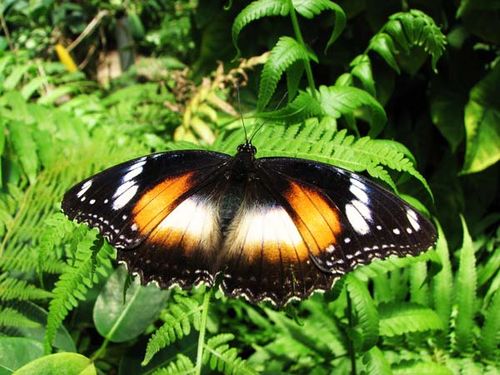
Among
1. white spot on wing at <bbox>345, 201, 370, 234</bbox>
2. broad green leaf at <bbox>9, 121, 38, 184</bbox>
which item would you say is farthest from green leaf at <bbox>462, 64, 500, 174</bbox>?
broad green leaf at <bbox>9, 121, 38, 184</bbox>

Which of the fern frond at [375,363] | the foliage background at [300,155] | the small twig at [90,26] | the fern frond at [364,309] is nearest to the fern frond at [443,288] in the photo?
the foliage background at [300,155]

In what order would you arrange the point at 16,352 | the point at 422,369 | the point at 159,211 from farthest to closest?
the point at 422,369 → the point at 16,352 → the point at 159,211

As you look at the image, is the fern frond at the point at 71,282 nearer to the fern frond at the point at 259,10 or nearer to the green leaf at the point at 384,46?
the fern frond at the point at 259,10

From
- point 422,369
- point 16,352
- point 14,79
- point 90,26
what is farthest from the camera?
point 90,26

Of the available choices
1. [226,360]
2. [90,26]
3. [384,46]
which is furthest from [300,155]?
[90,26]

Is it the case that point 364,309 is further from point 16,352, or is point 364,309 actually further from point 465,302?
point 16,352

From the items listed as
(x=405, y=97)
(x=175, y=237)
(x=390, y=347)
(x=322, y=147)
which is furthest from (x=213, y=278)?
(x=405, y=97)
